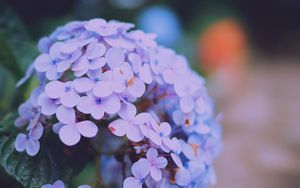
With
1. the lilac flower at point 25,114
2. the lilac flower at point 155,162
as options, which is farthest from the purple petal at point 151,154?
the lilac flower at point 25,114

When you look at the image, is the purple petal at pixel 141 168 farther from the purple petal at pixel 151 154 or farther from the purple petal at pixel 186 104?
the purple petal at pixel 186 104

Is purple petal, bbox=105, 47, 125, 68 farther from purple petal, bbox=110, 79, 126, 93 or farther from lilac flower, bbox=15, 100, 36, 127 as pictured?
lilac flower, bbox=15, 100, 36, 127

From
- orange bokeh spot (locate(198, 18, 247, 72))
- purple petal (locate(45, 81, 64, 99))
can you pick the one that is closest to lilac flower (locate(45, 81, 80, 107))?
purple petal (locate(45, 81, 64, 99))

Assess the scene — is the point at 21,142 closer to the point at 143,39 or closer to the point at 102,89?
the point at 102,89

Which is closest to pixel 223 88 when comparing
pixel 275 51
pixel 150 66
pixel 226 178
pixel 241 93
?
pixel 241 93

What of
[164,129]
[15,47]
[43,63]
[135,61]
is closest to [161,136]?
[164,129]

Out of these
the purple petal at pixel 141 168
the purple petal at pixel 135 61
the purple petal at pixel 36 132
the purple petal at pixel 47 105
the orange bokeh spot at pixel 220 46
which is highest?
the purple petal at pixel 135 61

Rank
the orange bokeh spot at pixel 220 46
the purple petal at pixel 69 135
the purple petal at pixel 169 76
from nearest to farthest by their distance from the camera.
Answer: the purple petal at pixel 69 135, the purple petal at pixel 169 76, the orange bokeh spot at pixel 220 46

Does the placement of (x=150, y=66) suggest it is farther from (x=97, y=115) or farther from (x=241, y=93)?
(x=241, y=93)
